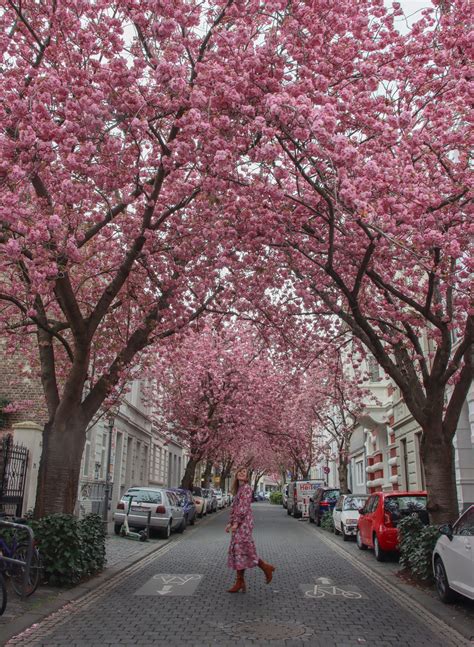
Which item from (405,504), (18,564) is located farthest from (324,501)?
(18,564)

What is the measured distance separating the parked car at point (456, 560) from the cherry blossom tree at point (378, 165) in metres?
1.90

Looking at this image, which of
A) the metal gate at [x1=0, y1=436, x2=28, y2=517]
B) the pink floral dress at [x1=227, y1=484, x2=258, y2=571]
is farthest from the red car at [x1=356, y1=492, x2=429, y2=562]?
the metal gate at [x1=0, y1=436, x2=28, y2=517]

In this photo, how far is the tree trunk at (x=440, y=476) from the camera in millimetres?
10875

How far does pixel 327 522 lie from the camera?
80.0 ft

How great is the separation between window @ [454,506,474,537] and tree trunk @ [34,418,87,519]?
6.40 metres

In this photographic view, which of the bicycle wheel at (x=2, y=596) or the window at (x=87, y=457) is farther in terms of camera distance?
the window at (x=87, y=457)

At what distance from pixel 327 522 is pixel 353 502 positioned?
14.1 feet

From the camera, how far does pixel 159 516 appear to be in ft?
63.8

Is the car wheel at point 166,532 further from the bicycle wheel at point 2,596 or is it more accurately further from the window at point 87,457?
the bicycle wheel at point 2,596

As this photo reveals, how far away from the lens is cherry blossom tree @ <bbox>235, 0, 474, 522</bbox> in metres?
8.70

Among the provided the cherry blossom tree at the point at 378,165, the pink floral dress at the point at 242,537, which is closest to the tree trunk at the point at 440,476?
the cherry blossom tree at the point at 378,165

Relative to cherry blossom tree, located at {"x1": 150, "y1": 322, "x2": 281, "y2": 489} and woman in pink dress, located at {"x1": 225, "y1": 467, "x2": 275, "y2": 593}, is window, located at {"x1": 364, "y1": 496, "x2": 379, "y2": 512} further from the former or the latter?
cherry blossom tree, located at {"x1": 150, "y1": 322, "x2": 281, "y2": 489}

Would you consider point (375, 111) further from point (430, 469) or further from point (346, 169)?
point (430, 469)

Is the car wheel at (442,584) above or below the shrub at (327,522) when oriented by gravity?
below
